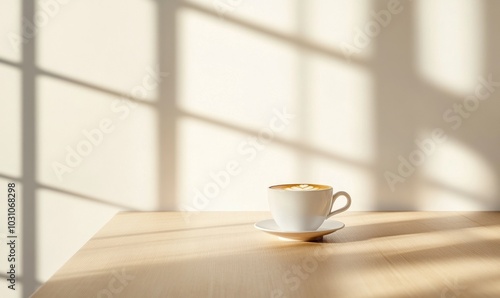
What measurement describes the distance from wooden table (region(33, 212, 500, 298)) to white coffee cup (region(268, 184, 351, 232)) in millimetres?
40

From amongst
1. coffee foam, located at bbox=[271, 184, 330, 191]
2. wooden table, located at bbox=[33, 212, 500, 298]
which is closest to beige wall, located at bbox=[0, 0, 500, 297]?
wooden table, located at bbox=[33, 212, 500, 298]

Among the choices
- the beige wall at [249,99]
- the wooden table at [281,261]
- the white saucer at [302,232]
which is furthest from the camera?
the beige wall at [249,99]

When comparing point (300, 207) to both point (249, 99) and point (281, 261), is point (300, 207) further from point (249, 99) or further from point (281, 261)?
point (249, 99)

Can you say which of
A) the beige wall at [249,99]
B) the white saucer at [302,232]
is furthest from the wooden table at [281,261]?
the beige wall at [249,99]

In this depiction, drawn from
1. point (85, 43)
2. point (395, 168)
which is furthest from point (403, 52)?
point (85, 43)

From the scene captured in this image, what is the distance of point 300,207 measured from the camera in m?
1.21

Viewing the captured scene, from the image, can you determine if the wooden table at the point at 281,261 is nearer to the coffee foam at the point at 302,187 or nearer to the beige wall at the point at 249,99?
the coffee foam at the point at 302,187

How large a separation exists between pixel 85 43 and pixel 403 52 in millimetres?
875

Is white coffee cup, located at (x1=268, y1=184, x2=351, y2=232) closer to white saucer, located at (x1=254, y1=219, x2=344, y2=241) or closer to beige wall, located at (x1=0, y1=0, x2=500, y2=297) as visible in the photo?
white saucer, located at (x1=254, y1=219, x2=344, y2=241)

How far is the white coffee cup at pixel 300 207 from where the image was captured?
47.5 inches

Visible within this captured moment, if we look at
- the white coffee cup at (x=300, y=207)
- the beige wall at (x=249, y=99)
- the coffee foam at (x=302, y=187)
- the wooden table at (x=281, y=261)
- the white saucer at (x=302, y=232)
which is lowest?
the wooden table at (x=281, y=261)

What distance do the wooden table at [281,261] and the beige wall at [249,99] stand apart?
21 cm

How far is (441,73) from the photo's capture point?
66.7 inches

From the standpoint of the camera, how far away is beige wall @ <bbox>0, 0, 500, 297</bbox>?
1.69 metres
